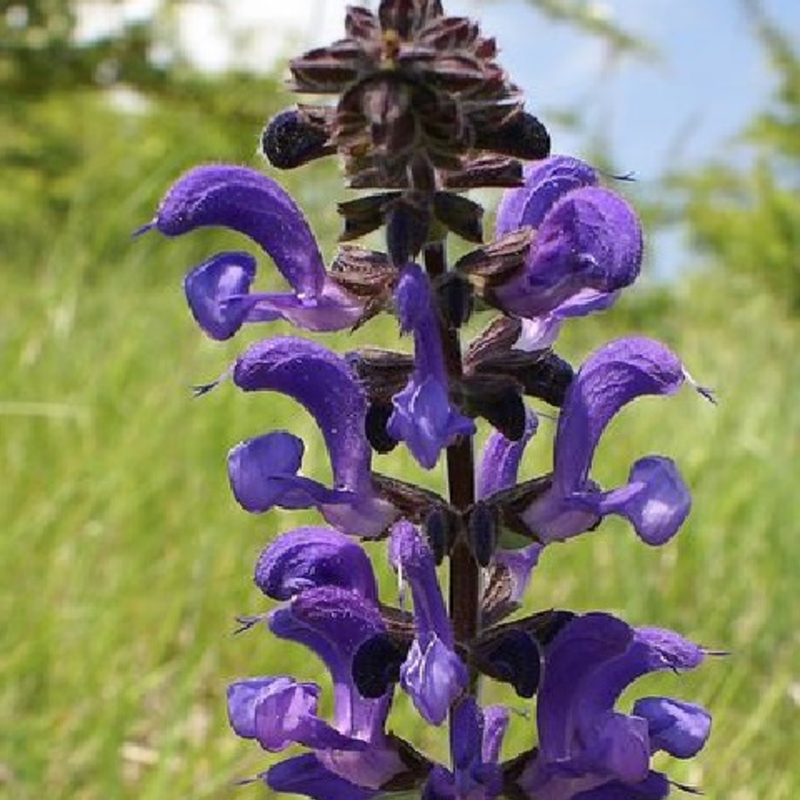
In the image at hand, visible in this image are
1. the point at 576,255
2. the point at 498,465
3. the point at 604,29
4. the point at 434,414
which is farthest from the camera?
the point at 604,29

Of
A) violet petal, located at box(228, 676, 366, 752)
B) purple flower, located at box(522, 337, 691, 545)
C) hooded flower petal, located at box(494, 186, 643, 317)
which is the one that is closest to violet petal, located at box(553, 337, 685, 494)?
purple flower, located at box(522, 337, 691, 545)

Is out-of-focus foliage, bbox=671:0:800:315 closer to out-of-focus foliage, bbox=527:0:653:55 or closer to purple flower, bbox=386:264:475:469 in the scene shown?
out-of-focus foliage, bbox=527:0:653:55

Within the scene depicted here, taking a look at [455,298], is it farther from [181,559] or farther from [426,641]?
[181,559]

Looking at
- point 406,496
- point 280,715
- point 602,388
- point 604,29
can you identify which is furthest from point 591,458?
point 604,29

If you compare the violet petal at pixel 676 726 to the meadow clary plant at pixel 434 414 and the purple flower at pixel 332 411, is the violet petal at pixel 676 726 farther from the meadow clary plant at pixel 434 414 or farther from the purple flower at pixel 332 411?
the purple flower at pixel 332 411

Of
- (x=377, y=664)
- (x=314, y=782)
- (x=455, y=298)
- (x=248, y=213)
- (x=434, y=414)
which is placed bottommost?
(x=314, y=782)

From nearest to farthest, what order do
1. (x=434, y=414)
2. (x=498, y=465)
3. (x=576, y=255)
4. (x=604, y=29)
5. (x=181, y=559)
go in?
1. (x=434, y=414)
2. (x=576, y=255)
3. (x=498, y=465)
4. (x=181, y=559)
5. (x=604, y=29)
